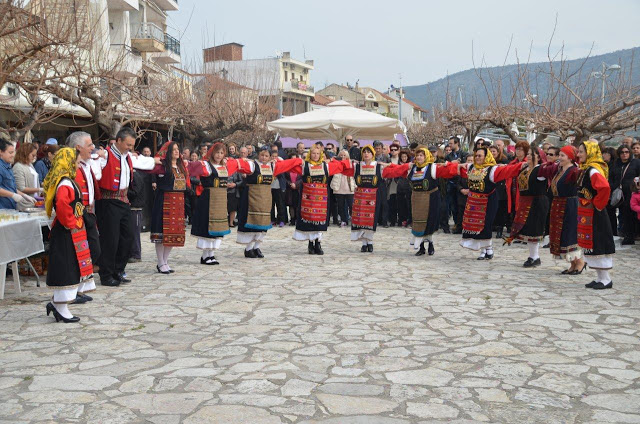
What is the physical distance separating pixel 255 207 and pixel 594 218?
16.4 ft

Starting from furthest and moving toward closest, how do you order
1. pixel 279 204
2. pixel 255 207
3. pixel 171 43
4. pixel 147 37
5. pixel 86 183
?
1. pixel 171 43
2. pixel 147 37
3. pixel 279 204
4. pixel 255 207
5. pixel 86 183

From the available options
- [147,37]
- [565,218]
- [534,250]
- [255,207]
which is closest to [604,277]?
[565,218]

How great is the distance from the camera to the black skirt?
21.2 feet

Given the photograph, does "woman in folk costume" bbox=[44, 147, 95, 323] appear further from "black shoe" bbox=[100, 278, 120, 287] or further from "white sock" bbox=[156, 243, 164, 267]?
"white sock" bbox=[156, 243, 164, 267]

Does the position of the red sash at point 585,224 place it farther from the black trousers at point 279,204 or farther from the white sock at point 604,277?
the black trousers at point 279,204

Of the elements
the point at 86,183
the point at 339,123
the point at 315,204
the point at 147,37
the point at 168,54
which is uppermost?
the point at 147,37

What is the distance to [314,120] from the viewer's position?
15.2 meters

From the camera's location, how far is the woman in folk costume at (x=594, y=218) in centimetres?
813

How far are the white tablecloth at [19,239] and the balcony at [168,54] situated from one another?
1115 inches

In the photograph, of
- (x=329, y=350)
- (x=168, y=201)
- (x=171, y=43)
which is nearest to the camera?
(x=329, y=350)

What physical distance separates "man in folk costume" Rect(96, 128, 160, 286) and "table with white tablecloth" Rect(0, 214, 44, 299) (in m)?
0.82

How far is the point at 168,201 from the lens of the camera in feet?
30.5

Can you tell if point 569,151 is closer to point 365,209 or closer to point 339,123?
point 365,209

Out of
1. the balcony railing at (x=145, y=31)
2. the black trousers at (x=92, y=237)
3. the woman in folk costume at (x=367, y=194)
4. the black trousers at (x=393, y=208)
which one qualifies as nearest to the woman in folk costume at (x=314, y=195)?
the woman in folk costume at (x=367, y=194)
